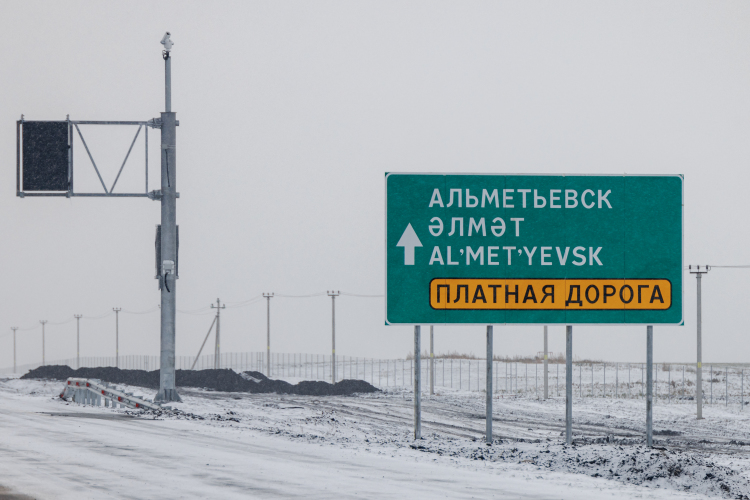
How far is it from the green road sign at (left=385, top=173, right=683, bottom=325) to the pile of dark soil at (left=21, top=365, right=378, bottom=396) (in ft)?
111

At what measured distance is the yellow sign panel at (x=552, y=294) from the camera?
19.5 metres

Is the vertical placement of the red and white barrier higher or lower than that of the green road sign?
lower

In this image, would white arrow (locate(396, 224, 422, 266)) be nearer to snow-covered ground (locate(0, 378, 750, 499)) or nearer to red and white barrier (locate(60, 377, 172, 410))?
snow-covered ground (locate(0, 378, 750, 499))

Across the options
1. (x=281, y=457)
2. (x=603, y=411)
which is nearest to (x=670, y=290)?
(x=281, y=457)

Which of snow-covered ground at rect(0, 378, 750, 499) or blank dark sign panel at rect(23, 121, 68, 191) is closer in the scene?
snow-covered ground at rect(0, 378, 750, 499)

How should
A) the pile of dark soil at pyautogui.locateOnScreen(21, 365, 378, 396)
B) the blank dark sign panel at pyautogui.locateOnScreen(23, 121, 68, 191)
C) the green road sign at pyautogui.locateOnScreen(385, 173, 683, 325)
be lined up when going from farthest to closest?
the pile of dark soil at pyautogui.locateOnScreen(21, 365, 378, 396)
the blank dark sign panel at pyautogui.locateOnScreen(23, 121, 68, 191)
the green road sign at pyautogui.locateOnScreen(385, 173, 683, 325)

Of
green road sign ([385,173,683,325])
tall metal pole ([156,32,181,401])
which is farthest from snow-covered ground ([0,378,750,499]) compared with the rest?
green road sign ([385,173,683,325])

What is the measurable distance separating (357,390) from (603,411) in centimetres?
1734

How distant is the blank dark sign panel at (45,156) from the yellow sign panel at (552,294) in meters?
14.1

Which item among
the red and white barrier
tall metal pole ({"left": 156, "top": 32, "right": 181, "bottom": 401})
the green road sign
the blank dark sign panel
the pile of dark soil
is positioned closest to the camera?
the green road sign

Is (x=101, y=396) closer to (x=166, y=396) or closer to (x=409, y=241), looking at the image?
(x=166, y=396)

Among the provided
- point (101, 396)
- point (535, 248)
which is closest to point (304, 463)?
point (535, 248)

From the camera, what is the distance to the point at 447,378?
7706 centimetres

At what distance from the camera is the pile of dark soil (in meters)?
54.3
